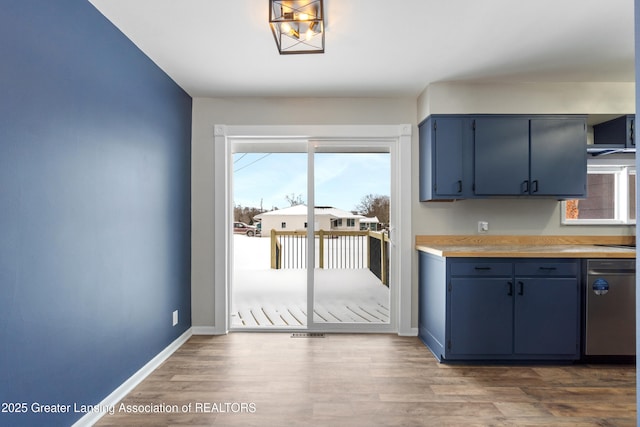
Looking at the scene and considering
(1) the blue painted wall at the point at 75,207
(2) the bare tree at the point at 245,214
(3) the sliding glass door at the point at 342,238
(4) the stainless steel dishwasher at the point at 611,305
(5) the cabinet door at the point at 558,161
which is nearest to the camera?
(1) the blue painted wall at the point at 75,207

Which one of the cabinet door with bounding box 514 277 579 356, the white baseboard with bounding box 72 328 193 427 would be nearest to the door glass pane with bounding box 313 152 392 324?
the cabinet door with bounding box 514 277 579 356

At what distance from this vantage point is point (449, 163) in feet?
9.97

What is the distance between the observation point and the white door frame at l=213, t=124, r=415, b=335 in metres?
3.40

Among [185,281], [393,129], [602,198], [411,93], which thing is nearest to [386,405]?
[185,281]

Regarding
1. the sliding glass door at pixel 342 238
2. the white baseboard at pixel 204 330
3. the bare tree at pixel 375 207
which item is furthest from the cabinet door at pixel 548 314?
the white baseboard at pixel 204 330

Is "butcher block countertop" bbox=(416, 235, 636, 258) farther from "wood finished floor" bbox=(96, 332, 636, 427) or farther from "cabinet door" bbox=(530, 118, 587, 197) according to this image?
"wood finished floor" bbox=(96, 332, 636, 427)

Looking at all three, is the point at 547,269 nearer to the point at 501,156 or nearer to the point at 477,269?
the point at 477,269

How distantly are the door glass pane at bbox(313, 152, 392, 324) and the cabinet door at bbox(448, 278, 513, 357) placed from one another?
965mm

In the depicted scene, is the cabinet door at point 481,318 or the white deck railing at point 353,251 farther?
the white deck railing at point 353,251

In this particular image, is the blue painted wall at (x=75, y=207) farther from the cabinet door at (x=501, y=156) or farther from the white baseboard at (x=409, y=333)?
the cabinet door at (x=501, y=156)

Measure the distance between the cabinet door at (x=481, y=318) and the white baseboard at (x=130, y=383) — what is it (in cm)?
236

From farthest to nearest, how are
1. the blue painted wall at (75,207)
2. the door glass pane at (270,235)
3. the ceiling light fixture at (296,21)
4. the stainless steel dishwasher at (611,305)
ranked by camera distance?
the door glass pane at (270,235) → the stainless steel dishwasher at (611,305) → the ceiling light fixture at (296,21) → the blue painted wall at (75,207)

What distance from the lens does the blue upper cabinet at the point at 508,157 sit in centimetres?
300

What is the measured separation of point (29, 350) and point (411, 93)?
11.2 ft
